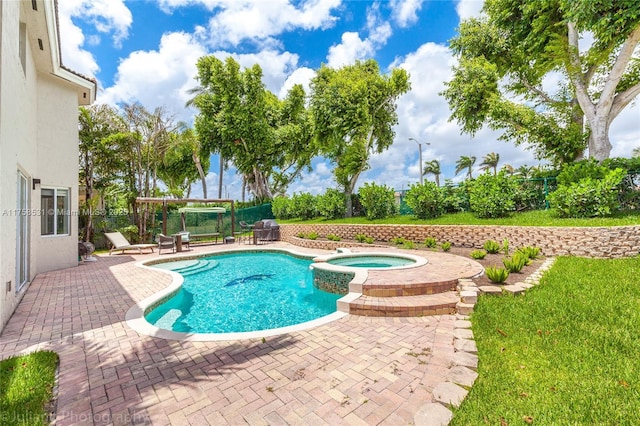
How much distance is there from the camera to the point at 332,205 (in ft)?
59.5

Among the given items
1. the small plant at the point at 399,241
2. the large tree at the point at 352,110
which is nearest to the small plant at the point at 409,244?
the small plant at the point at 399,241

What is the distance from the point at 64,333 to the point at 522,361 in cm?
622

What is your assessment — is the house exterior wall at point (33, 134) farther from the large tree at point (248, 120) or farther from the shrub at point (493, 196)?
the large tree at point (248, 120)

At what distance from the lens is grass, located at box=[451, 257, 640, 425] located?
2.33 metres

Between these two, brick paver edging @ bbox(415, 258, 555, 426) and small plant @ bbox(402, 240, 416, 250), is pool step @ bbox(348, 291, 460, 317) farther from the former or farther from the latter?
small plant @ bbox(402, 240, 416, 250)

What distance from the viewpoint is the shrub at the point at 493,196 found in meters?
11.3

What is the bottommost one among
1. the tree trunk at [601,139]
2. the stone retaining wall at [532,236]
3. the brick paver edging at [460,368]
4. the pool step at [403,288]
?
the brick paver edging at [460,368]

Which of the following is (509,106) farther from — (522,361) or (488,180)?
(522,361)

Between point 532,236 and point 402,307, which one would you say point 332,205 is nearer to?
point 532,236

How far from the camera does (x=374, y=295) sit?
18.4 ft

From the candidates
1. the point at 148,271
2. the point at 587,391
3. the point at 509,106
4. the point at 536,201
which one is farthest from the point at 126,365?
the point at 509,106

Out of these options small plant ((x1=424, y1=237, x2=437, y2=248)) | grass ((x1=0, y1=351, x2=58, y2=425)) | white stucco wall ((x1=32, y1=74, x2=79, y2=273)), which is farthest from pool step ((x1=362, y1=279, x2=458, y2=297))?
white stucco wall ((x1=32, y1=74, x2=79, y2=273))

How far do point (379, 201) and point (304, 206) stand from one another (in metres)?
6.47

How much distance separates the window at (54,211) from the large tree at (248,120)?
16.0 meters
